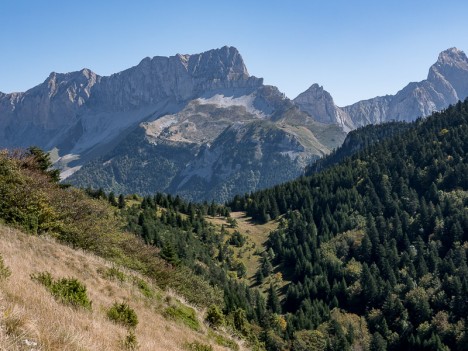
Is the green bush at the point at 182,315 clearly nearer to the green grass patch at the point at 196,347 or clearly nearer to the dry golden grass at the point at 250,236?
the green grass patch at the point at 196,347

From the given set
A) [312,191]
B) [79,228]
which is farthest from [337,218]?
[79,228]

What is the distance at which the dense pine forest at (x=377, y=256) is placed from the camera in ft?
351

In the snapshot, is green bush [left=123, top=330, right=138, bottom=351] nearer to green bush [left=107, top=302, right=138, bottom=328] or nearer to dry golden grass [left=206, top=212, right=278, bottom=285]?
green bush [left=107, top=302, right=138, bottom=328]

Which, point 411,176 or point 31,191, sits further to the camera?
point 411,176

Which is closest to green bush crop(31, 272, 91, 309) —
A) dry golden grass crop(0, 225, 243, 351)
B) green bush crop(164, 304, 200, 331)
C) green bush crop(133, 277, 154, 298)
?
dry golden grass crop(0, 225, 243, 351)

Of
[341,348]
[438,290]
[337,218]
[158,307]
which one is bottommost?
[341,348]

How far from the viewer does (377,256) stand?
142375mm

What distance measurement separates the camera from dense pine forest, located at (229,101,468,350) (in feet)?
351

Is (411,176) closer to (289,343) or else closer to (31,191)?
(289,343)

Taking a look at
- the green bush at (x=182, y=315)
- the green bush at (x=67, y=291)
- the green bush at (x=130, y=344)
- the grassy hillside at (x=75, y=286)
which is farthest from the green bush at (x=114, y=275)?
the green bush at (x=130, y=344)

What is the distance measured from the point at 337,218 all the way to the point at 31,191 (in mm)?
141786

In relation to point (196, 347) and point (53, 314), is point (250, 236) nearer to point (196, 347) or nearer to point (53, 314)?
point (196, 347)

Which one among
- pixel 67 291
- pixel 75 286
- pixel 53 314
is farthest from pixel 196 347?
pixel 53 314

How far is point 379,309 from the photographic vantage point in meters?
118
